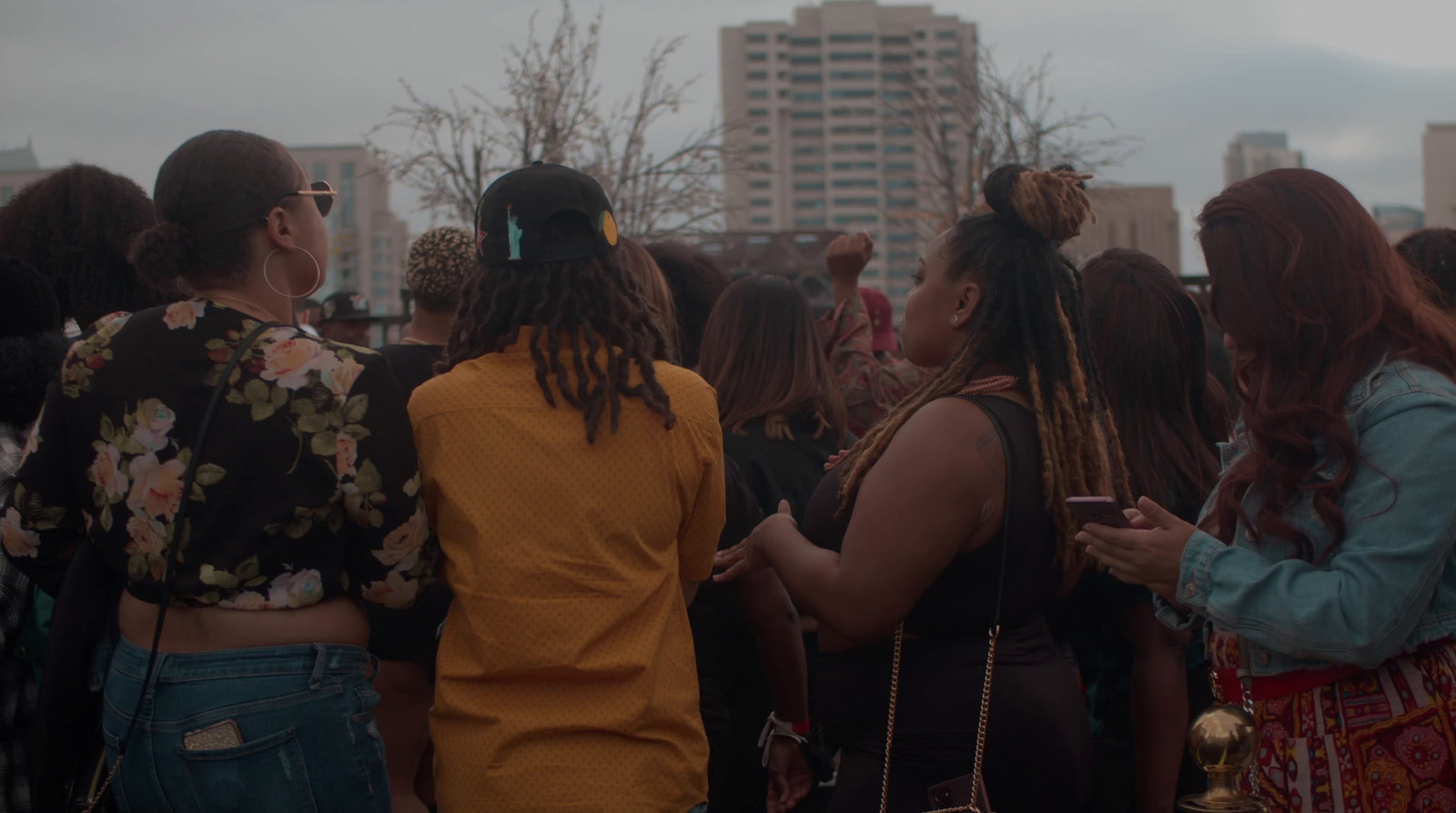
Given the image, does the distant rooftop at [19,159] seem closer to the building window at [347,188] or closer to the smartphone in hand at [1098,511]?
the smartphone in hand at [1098,511]

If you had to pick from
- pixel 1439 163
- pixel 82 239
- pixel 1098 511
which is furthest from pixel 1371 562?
pixel 1439 163

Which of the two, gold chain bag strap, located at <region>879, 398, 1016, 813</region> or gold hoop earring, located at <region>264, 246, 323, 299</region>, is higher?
gold hoop earring, located at <region>264, 246, 323, 299</region>

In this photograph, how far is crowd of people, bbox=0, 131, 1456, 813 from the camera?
1995mm

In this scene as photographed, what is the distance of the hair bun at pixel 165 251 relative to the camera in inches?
85.2

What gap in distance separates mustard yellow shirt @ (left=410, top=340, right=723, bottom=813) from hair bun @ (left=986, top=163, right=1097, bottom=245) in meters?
0.90

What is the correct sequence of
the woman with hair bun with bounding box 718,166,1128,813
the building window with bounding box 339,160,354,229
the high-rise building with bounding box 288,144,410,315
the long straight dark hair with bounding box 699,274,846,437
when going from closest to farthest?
the woman with hair bun with bounding box 718,166,1128,813 < the long straight dark hair with bounding box 699,274,846,437 < the high-rise building with bounding box 288,144,410,315 < the building window with bounding box 339,160,354,229

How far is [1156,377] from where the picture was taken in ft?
10.2

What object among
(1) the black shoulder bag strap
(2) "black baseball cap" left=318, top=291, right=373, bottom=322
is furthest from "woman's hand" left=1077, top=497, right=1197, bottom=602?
(2) "black baseball cap" left=318, top=291, right=373, bottom=322

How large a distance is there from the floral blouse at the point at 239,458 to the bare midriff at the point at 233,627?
2cm

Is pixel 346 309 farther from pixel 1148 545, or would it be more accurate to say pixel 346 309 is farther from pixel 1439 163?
pixel 1439 163

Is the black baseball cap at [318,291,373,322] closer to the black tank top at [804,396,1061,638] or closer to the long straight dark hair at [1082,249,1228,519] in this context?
the long straight dark hair at [1082,249,1228,519]

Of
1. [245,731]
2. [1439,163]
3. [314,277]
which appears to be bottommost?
[245,731]

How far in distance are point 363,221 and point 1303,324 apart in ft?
385

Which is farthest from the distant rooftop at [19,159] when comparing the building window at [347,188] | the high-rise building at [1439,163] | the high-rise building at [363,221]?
the high-rise building at [1439,163]
